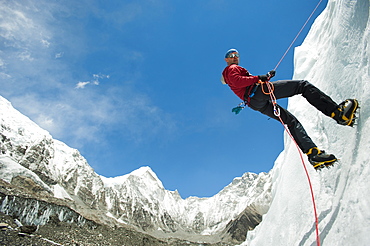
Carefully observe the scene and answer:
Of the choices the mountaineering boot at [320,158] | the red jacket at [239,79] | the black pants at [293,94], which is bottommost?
the mountaineering boot at [320,158]

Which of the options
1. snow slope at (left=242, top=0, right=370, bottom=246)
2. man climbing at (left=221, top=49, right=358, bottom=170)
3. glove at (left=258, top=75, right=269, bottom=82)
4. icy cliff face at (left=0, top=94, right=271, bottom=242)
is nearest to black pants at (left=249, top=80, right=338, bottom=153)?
man climbing at (left=221, top=49, right=358, bottom=170)

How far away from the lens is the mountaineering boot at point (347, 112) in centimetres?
430

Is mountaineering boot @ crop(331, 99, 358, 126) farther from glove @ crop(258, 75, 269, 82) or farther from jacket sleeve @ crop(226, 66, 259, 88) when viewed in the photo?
jacket sleeve @ crop(226, 66, 259, 88)

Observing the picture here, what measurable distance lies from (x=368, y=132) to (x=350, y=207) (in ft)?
4.17

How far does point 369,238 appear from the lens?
2.82 meters

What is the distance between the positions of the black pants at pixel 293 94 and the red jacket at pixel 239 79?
0.26 m

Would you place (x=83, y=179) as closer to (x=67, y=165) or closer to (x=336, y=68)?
(x=67, y=165)

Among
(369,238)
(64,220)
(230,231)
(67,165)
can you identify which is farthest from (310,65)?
(230,231)

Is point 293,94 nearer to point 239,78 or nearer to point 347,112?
point 239,78

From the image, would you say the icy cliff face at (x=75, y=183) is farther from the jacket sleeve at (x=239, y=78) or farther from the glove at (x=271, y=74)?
the glove at (x=271, y=74)

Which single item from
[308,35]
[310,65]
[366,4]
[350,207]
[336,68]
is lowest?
[350,207]

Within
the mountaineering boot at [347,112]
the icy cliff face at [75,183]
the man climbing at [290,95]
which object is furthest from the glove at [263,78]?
the icy cliff face at [75,183]

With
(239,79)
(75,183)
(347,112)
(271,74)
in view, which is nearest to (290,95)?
(271,74)

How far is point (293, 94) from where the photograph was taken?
557 centimetres
